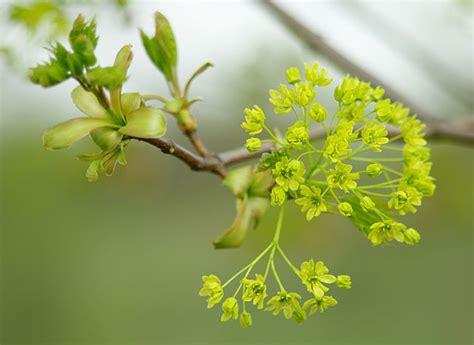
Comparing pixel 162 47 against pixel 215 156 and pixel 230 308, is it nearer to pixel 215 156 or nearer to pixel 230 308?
pixel 215 156

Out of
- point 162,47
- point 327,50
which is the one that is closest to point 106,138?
point 162,47

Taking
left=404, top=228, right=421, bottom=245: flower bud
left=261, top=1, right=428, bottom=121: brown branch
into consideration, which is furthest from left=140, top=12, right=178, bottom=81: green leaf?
left=261, top=1, right=428, bottom=121: brown branch

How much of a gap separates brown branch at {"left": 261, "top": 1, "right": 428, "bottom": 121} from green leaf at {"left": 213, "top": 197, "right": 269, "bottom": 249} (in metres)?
0.67

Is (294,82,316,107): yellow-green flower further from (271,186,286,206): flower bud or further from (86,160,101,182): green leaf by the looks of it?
(86,160,101,182): green leaf

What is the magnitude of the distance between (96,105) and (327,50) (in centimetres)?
89

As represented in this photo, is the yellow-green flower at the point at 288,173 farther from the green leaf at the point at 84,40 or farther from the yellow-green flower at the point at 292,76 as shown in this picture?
the green leaf at the point at 84,40

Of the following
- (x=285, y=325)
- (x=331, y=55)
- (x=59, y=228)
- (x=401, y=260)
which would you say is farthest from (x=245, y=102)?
(x=59, y=228)

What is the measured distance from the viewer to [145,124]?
2.62ft

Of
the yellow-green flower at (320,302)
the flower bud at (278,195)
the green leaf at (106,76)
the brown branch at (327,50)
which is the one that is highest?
the brown branch at (327,50)

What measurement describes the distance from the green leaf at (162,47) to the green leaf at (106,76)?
0.22 m

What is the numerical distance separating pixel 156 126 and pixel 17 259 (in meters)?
8.32

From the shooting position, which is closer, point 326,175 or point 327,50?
point 326,175

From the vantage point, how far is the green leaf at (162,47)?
97 cm

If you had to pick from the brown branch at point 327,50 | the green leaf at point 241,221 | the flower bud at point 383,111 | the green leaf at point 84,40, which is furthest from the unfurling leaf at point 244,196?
the brown branch at point 327,50
